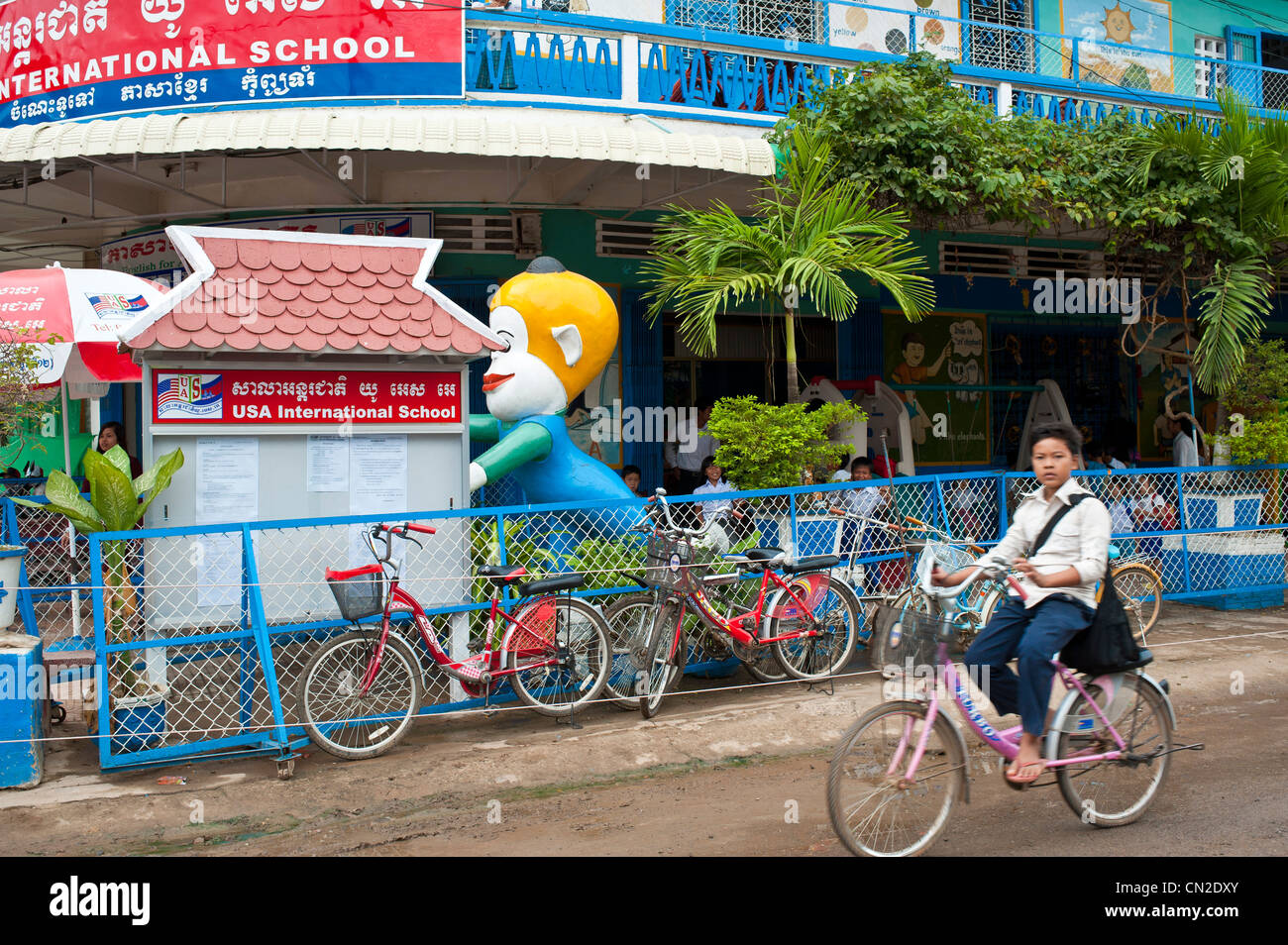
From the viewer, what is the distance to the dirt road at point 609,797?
4684 millimetres

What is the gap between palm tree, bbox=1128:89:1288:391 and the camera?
978cm

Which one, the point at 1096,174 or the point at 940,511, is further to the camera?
the point at 1096,174

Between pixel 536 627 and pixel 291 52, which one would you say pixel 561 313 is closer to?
pixel 536 627

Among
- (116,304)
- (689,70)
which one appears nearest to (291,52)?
(116,304)

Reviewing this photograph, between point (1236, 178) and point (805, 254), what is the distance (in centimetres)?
455

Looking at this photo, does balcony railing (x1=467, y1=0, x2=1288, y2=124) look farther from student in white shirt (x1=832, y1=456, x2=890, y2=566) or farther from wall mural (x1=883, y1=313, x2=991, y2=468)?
student in white shirt (x1=832, y1=456, x2=890, y2=566)

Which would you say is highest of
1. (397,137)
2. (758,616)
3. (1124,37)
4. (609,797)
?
(1124,37)

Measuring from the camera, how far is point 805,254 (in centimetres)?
830

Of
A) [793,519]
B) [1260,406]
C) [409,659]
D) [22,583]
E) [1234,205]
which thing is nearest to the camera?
[409,659]

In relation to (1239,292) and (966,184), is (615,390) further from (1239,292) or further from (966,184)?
(1239,292)

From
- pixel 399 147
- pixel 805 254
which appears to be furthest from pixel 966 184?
pixel 399 147

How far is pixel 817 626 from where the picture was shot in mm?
7145

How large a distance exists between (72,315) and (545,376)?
142 inches

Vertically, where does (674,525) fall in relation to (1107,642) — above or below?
above
